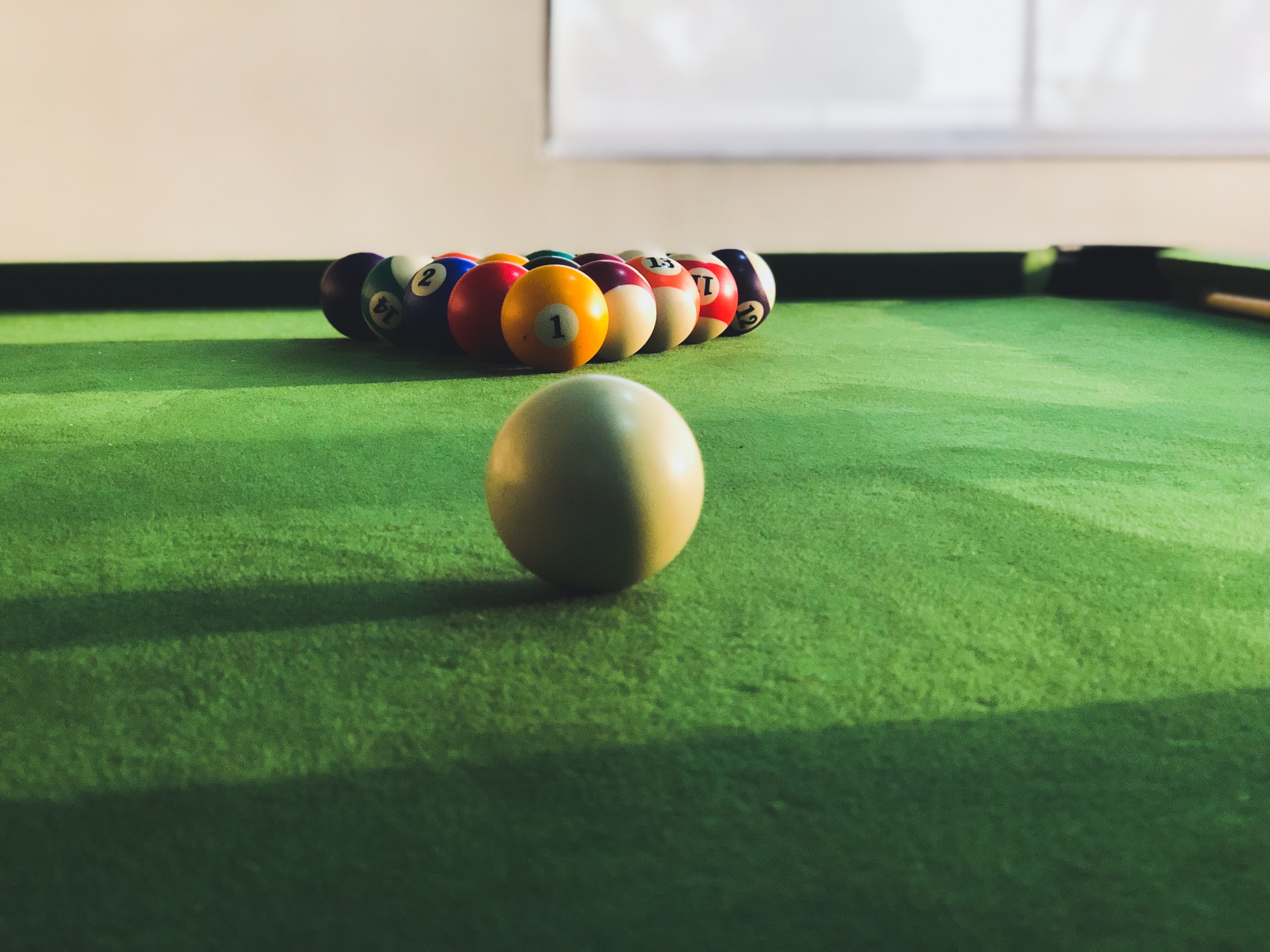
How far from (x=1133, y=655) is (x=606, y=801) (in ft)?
2.22

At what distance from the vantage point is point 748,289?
Answer: 13.0 feet

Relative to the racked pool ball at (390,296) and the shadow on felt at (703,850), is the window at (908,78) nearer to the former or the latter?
the racked pool ball at (390,296)

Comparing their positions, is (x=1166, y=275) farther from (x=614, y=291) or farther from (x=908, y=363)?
(x=614, y=291)

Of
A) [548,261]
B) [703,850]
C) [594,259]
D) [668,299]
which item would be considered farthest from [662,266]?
[703,850]

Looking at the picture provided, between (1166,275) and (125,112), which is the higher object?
(125,112)

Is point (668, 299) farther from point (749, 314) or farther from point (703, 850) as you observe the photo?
point (703, 850)

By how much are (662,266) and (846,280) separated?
179cm

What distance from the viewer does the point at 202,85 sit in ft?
17.3

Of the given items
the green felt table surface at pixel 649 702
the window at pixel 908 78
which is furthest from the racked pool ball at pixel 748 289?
the window at pixel 908 78

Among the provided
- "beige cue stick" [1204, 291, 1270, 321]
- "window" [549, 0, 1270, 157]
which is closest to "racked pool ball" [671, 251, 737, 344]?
"beige cue stick" [1204, 291, 1270, 321]

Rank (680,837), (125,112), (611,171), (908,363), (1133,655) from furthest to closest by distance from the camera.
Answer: (611,171) → (125,112) → (908,363) → (1133,655) → (680,837)

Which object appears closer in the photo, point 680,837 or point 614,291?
point 680,837

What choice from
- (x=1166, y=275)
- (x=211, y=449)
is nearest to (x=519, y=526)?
(x=211, y=449)

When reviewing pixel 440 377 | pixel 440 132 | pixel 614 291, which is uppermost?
pixel 440 132
